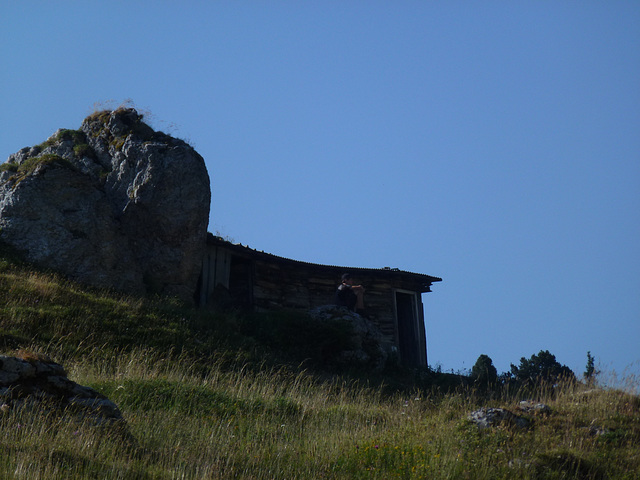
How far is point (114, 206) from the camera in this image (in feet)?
68.0

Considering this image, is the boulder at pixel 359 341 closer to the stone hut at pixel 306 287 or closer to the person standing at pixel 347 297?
the person standing at pixel 347 297

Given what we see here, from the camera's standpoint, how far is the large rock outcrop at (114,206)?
60.5ft

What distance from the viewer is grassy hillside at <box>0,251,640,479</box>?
701 centimetres

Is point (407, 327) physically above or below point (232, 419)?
above

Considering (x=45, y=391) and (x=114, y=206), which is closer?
(x=45, y=391)

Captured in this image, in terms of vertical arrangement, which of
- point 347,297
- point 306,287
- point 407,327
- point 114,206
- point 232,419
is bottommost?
point 232,419

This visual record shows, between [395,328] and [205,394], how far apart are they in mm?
14085

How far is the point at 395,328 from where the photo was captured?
2406 centimetres

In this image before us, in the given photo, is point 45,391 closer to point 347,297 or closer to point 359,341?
point 359,341

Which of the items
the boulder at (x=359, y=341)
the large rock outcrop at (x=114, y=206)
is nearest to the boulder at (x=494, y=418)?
the boulder at (x=359, y=341)

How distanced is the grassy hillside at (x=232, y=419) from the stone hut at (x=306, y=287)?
4.14m

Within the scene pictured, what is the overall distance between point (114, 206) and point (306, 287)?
24.8ft

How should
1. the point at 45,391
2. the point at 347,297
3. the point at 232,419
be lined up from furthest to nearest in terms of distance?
the point at 347,297
the point at 232,419
the point at 45,391

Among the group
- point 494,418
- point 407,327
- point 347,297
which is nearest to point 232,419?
point 494,418
